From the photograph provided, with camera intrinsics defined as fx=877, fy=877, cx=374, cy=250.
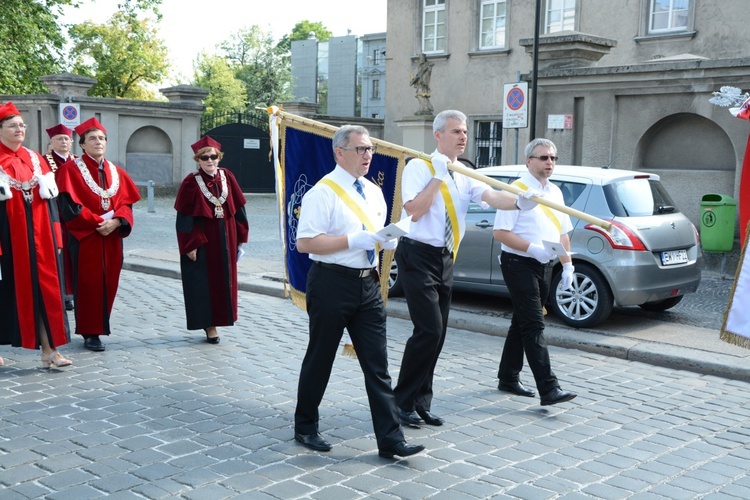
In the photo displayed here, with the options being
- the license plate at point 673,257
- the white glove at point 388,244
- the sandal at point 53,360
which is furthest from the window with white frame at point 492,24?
the white glove at point 388,244

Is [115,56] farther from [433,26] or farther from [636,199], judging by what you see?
[636,199]

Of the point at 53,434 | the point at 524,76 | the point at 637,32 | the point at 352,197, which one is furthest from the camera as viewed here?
the point at 637,32

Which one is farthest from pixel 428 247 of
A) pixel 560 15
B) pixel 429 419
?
pixel 560 15

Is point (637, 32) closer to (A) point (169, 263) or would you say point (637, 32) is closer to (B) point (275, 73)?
(A) point (169, 263)

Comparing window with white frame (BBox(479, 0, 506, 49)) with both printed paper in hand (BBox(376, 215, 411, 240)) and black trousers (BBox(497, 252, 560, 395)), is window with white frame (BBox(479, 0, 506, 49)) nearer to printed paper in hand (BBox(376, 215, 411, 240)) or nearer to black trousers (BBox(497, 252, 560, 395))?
black trousers (BBox(497, 252, 560, 395))

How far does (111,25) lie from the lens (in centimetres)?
4962

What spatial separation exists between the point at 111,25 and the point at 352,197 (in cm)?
4863

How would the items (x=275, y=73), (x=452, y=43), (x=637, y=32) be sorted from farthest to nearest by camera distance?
1. (x=275, y=73)
2. (x=452, y=43)
3. (x=637, y=32)

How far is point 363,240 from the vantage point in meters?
4.79

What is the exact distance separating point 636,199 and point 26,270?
19.5 ft

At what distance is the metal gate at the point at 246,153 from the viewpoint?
1147 inches

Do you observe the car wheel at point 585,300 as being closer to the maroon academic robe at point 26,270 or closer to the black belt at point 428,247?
the black belt at point 428,247

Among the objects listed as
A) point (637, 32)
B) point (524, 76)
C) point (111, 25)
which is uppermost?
point (111, 25)

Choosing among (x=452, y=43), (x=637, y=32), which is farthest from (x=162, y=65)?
(x=637, y=32)
